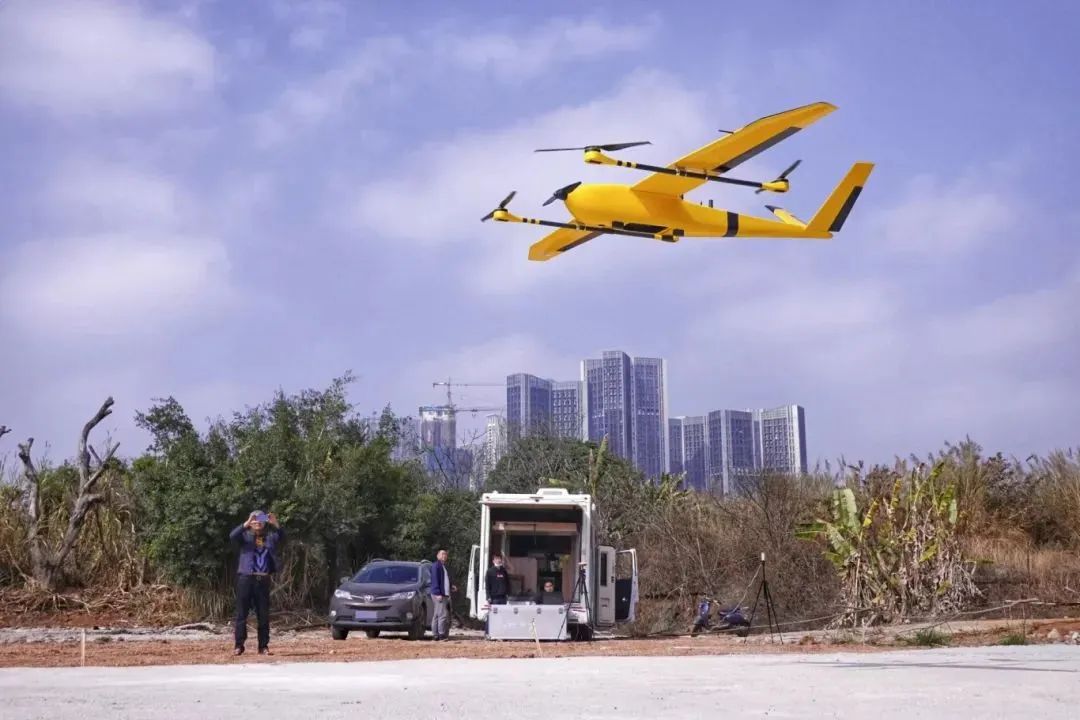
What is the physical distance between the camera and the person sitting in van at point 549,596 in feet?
69.0

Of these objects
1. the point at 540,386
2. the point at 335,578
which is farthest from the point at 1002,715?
the point at 540,386

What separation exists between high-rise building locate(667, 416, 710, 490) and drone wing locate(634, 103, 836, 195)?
10838 cm

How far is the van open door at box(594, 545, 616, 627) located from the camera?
2078cm

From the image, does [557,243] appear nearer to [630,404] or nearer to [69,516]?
[69,516]

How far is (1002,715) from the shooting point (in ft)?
26.4

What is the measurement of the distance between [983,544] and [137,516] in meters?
17.6

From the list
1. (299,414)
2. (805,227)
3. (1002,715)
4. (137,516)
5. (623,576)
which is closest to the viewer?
(1002,715)

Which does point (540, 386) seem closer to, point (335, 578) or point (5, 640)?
point (335, 578)

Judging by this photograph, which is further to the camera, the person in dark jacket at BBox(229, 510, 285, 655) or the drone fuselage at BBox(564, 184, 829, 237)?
the drone fuselage at BBox(564, 184, 829, 237)

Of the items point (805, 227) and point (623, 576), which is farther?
point (623, 576)

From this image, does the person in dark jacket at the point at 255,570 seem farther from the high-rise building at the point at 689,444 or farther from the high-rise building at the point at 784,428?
the high-rise building at the point at 689,444

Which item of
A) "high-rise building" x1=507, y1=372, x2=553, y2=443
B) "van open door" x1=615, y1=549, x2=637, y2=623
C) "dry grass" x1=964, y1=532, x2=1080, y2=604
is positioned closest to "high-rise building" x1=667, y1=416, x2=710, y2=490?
"high-rise building" x1=507, y1=372, x2=553, y2=443

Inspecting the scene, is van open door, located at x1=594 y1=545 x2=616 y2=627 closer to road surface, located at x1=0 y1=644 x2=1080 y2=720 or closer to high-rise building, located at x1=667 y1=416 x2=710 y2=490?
road surface, located at x1=0 y1=644 x2=1080 y2=720

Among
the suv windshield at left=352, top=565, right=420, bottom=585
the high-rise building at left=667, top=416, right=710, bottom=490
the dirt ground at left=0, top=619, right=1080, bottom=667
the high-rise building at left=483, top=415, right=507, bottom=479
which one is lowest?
the dirt ground at left=0, top=619, right=1080, bottom=667
